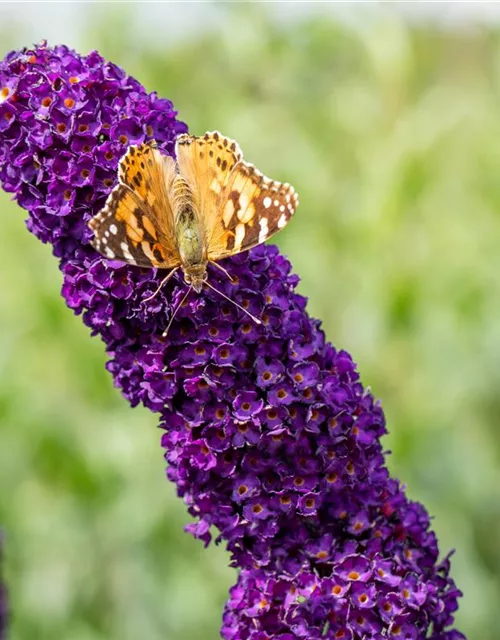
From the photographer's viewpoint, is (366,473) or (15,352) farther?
(15,352)

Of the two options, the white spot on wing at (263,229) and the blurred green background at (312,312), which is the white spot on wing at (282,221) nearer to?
the white spot on wing at (263,229)

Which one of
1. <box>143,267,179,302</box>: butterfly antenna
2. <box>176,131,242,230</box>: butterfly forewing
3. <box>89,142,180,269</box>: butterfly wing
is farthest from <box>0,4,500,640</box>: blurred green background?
<box>143,267,179,302</box>: butterfly antenna

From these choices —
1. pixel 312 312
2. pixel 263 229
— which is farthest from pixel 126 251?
pixel 312 312

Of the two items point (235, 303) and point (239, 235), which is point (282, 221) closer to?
point (239, 235)

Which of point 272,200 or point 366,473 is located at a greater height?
point 272,200


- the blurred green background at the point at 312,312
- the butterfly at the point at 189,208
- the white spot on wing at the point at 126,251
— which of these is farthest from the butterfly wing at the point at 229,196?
the blurred green background at the point at 312,312

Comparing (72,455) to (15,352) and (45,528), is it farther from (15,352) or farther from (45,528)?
(15,352)

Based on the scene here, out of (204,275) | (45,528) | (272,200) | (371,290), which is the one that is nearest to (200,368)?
(204,275)

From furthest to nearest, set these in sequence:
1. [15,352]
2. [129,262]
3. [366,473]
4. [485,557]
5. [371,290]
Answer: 1. [485,557]
2. [15,352]
3. [371,290]
4. [366,473]
5. [129,262]
